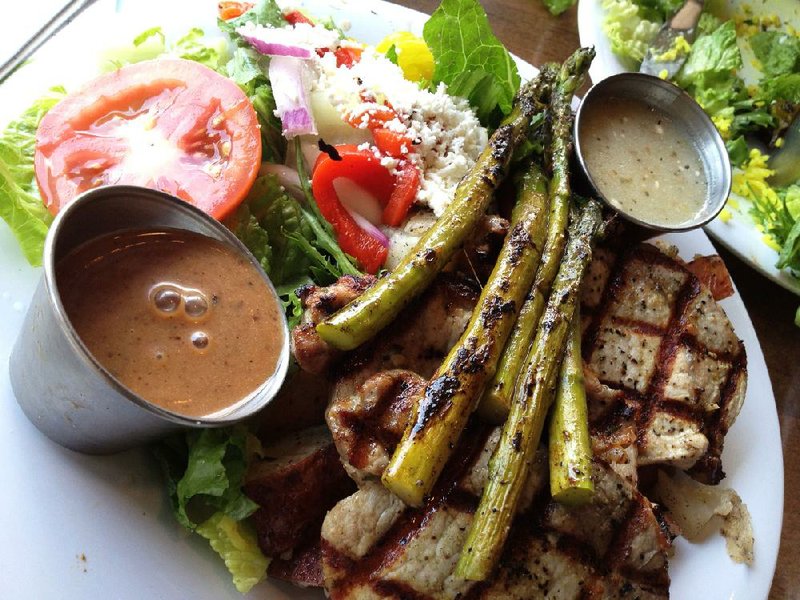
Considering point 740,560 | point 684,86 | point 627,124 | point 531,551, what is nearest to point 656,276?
point 627,124

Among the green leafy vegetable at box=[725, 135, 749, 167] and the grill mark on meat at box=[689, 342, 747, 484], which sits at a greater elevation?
the green leafy vegetable at box=[725, 135, 749, 167]

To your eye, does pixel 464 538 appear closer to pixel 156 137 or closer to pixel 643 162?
pixel 156 137

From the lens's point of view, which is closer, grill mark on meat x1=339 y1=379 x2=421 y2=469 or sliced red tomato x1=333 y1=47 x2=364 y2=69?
grill mark on meat x1=339 y1=379 x2=421 y2=469

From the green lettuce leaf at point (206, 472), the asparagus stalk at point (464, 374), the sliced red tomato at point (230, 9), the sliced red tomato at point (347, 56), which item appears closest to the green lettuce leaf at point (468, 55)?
the sliced red tomato at point (347, 56)

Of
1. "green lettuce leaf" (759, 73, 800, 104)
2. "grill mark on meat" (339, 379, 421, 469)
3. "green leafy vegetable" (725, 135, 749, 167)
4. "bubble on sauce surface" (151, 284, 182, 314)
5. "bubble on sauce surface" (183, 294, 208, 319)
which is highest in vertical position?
"green lettuce leaf" (759, 73, 800, 104)

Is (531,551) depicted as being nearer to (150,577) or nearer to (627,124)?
(150,577)

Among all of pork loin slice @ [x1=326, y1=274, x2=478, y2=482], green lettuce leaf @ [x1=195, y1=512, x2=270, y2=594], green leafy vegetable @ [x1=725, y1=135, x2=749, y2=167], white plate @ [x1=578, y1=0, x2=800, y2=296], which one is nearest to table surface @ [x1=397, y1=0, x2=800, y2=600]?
white plate @ [x1=578, y1=0, x2=800, y2=296]

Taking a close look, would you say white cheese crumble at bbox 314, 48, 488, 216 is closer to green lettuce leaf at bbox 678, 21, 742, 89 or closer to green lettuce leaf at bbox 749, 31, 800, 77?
green lettuce leaf at bbox 678, 21, 742, 89
